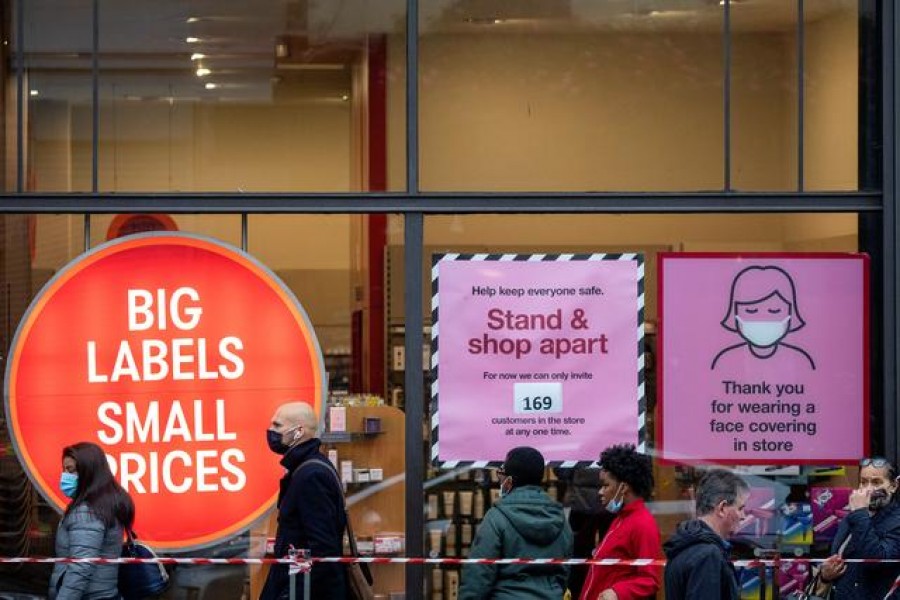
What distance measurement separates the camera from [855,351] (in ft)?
35.6

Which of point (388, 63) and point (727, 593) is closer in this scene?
point (727, 593)

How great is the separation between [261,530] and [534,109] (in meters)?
3.36

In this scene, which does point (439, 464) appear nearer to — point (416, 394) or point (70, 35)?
point (416, 394)

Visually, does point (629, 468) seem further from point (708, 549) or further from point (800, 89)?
point (800, 89)

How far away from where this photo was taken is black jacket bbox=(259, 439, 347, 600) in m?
9.06

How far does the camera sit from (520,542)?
28.1 feet

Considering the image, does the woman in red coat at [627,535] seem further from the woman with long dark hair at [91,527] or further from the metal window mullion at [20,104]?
the metal window mullion at [20,104]

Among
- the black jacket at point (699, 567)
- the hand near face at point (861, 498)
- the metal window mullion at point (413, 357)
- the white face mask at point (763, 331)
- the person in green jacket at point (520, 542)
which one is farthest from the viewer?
the white face mask at point (763, 331)

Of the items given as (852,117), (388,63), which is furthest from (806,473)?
(388,63)

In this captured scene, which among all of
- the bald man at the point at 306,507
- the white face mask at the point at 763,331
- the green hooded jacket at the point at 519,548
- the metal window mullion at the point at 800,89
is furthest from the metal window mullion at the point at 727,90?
the bald man at the point at 306,507

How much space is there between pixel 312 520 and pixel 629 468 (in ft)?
5.98

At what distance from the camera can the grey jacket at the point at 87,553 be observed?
910cm

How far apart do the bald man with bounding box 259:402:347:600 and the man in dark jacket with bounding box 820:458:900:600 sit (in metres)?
2.98

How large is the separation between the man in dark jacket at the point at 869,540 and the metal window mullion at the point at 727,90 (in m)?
2.26
